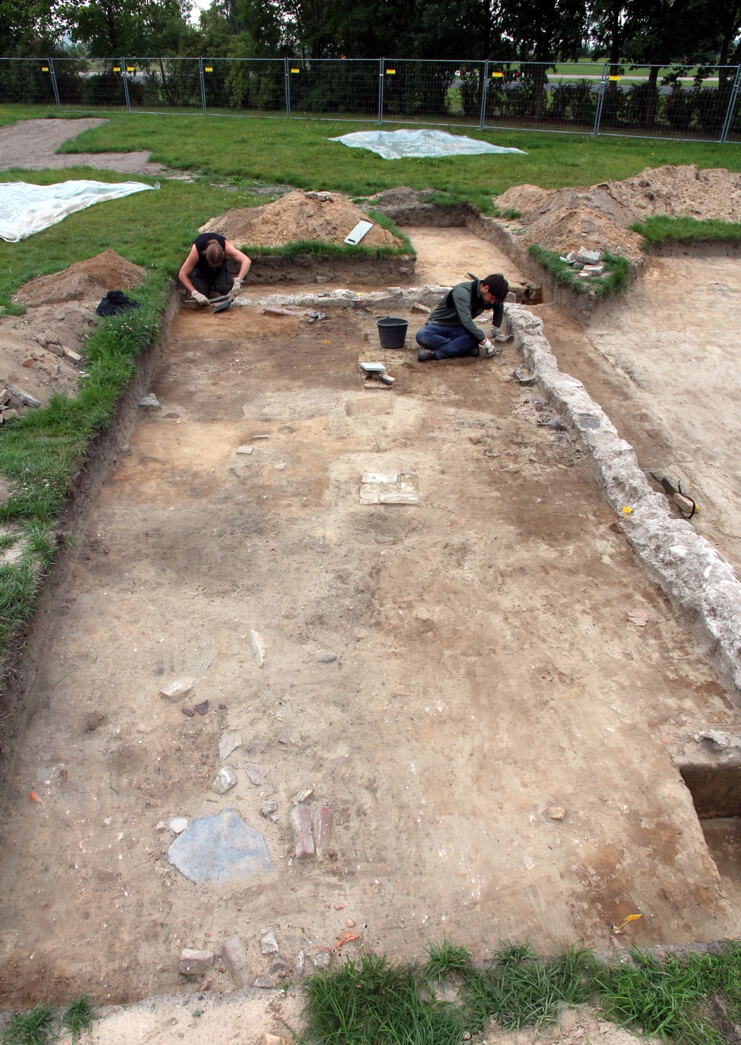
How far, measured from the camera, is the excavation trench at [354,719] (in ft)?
8.70

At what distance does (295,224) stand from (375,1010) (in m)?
10.2

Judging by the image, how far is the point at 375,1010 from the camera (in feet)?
7.46

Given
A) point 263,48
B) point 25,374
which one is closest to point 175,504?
point 25,374

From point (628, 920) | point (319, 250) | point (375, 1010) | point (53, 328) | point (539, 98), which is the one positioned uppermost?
point (539, 98)

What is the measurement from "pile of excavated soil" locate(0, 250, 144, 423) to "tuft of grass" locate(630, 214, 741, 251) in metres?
8.48

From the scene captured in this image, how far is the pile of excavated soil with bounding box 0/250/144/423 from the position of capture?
5.54m

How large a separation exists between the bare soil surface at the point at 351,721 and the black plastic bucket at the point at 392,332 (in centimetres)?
213

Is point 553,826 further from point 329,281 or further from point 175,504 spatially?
point 329,281

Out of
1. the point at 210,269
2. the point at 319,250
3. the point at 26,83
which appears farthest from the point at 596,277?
the point at 26,83

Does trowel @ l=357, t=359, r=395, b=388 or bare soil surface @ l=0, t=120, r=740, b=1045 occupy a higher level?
trowel @ l=357, t=359, r=395, b=388

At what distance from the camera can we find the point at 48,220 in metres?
10.6

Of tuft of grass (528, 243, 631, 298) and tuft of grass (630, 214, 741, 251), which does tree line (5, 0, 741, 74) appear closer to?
tuft of grass (630, 214, 741, 251)

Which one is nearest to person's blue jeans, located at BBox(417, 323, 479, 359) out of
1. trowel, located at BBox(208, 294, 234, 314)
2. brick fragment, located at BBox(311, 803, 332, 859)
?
trowel, located at BBox(208, 294, 234, 314)

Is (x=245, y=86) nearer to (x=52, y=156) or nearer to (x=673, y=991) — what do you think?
(x=52, y=156)
